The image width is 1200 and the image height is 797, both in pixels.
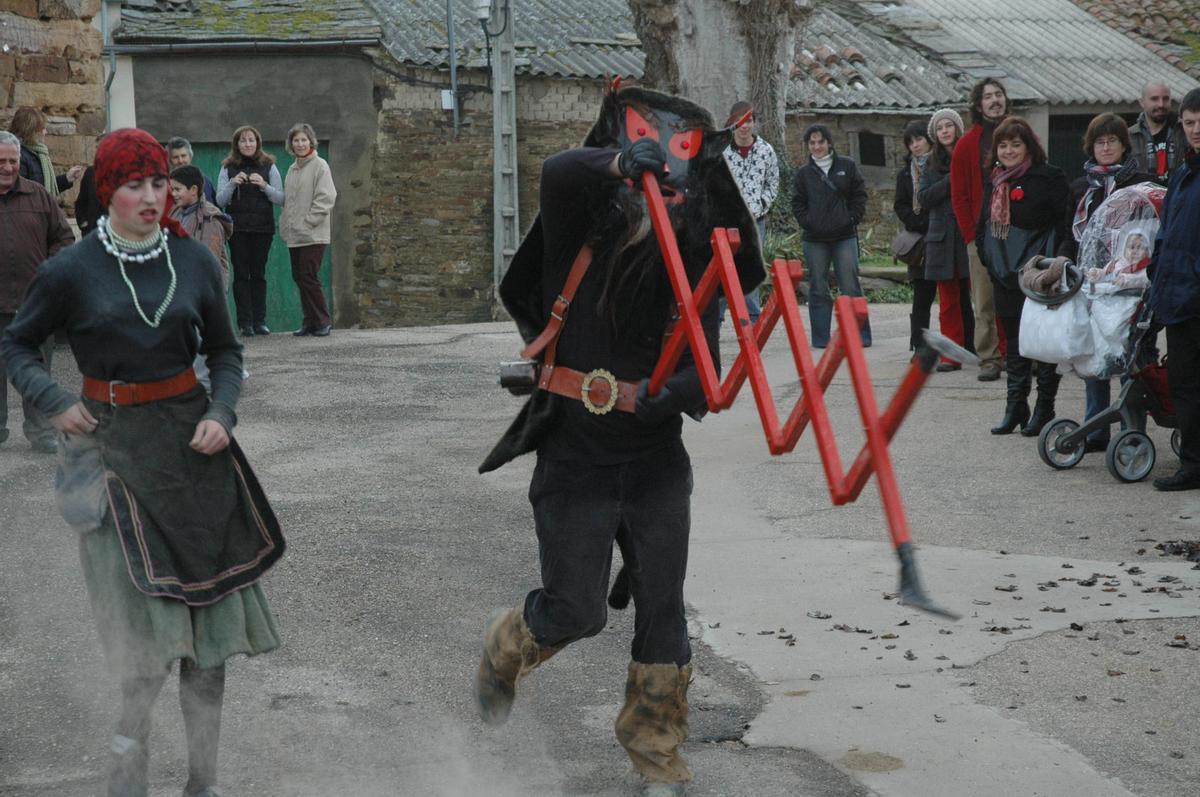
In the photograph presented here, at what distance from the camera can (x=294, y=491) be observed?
336 inches

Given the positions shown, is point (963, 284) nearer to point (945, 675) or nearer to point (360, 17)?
point (945, 675)

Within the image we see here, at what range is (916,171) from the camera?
11898mm

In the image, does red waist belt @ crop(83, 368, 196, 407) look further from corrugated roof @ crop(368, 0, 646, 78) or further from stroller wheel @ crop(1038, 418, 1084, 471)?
corrugated roof @ crop(368, 0, 646, 78)

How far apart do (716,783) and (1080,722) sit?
1.24 meters

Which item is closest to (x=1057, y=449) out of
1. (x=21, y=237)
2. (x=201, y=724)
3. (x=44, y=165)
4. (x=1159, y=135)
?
(x=1159, y=135)

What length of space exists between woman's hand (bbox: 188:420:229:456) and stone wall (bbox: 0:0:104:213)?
38.2 feet

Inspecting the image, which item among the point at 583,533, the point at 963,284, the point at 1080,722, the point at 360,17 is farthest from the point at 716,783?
the point at 360,17

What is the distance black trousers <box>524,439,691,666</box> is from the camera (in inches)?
168

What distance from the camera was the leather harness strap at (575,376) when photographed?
13.9ft

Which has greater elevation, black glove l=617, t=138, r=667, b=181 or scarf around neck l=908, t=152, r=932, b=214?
black glove l=617, t=138, r=667, b=181

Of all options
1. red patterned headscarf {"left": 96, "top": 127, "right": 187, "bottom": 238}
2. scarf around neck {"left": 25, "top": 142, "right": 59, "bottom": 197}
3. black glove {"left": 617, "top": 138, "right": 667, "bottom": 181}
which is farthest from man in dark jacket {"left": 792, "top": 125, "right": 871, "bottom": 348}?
red patterned headscarf {"left": 96, "top": 127, "right": 187, "bottom": 238}

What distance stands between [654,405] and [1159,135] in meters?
5.92

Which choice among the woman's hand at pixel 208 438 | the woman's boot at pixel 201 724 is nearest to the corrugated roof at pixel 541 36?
the woman's hand at pixel 208 438

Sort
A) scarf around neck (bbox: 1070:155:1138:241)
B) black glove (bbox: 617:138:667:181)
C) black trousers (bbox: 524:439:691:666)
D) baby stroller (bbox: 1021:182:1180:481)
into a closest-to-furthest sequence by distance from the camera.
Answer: black glove (bbox: 617:138:667:181)
black trousers (bbox: 524:439:691:666)
baby stroller (bbox: 1021:182:1180:481)
scarf around neck (bbox: 1070:155:1138:241)
